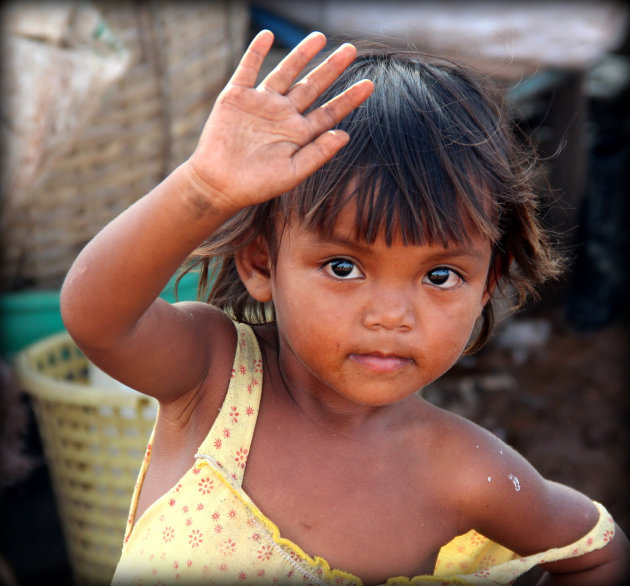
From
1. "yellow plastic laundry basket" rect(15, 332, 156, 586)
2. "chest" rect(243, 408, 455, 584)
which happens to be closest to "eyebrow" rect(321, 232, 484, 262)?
"chest" rect(243, 408, 455, 584)

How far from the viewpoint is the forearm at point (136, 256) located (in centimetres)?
115

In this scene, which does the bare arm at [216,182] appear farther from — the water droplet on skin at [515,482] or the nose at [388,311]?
the water droplet on skin at [515,482]

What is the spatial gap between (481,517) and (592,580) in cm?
30

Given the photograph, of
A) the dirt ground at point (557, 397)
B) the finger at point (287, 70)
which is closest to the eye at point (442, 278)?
the finger at point (287, 70)

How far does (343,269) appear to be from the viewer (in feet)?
4.33

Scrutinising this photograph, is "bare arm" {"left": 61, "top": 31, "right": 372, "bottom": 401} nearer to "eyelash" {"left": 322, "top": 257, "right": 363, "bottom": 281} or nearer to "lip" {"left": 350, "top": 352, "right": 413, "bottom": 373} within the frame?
"eyelash" {"left": 322, "top": 257, "right": 363, "bottom": 281}

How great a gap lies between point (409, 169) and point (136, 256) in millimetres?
437

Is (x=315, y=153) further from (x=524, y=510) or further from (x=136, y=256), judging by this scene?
(x=524, y=510)

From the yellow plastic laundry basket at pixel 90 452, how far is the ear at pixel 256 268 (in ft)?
2.70

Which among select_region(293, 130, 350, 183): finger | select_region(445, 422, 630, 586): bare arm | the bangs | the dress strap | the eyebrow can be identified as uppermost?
select_region(293, 130, 350, 183): finger

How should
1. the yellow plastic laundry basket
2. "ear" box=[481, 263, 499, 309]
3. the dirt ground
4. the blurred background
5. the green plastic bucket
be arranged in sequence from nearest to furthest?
"ear" box=[481, 263, 499, 309]
the yellow plastic laundry basket
the blurred background
the green plastic bucket
the dirt ground

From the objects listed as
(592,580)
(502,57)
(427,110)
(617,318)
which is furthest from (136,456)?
(617,318)

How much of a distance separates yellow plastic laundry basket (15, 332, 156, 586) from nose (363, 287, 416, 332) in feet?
3.51

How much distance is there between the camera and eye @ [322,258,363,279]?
1.32 meters
